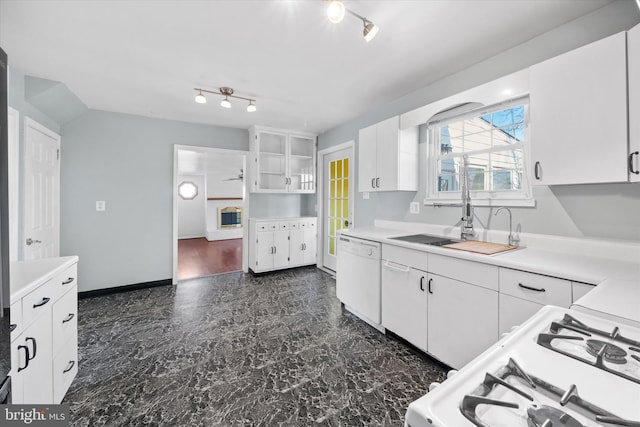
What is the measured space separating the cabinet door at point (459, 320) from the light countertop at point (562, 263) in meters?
0.20

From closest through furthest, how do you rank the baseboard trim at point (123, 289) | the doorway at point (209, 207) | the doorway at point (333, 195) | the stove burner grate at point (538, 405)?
the stove burner grate at point (538, 405) < the baseboard trim at point (123, 289) < the doorway at point (333, 195) < the doorway at point (209, 207)

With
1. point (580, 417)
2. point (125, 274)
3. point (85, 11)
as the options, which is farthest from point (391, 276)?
point (125, 274)

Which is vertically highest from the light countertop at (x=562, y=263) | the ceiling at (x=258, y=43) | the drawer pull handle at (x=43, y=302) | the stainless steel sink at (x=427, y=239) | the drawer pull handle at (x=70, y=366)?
the ceiling at (x=258, y=43)

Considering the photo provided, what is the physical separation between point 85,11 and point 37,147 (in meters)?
1.81

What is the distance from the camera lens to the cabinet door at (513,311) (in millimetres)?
1439

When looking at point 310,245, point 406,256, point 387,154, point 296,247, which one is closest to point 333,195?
point 310,245

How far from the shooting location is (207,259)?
5629 mm

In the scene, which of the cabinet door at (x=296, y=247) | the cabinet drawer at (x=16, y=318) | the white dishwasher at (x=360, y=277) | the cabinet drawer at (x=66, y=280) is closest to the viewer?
the cabinet drawer at (x=16, y=318)

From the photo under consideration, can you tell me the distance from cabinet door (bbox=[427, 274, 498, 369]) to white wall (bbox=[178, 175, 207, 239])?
8234 millimetres

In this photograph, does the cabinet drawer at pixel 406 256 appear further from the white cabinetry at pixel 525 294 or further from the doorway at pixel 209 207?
the doorway at pixel 209 207

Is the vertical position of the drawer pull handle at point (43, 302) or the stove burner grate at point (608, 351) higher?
the stove burner grate at point (608, 351)

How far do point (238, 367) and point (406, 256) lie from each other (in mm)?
1570

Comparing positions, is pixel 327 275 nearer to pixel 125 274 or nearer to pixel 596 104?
pixel 125 274

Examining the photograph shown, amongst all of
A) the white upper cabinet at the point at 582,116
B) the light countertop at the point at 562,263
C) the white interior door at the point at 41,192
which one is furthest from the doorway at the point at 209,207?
the white upper cabinet at the point at 582,116
